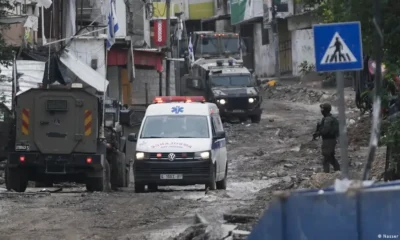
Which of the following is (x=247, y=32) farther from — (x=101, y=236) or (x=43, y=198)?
(x=101, y=236)

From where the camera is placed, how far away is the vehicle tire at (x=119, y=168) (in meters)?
23.4

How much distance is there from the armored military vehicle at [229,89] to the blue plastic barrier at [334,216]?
3573 centimetres

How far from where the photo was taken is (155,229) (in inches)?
567

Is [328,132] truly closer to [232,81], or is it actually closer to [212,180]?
[212,180]

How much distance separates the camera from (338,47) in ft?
34.1

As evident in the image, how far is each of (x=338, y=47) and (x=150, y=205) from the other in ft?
26.6

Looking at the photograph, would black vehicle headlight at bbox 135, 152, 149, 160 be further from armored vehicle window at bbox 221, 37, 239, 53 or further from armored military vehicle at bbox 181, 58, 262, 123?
armored vehicle window at bbox 221, 37, 239, 53

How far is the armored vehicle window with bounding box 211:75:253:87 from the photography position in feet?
148

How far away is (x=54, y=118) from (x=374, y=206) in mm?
14318

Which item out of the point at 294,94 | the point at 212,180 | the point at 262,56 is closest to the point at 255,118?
the point at 294,94

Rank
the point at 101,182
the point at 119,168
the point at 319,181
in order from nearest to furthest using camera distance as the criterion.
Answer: the point at 319,181, the point at 101,182, the point at 119,168

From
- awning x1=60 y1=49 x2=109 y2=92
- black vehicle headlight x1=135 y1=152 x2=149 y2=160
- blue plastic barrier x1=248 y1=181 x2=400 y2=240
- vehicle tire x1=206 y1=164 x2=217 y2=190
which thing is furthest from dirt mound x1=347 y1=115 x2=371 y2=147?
blue plastic barrier x1=248 y1=181 x2=400 y2=240

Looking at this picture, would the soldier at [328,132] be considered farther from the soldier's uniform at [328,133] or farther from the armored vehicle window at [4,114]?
the armored vehicle window at [4,114]

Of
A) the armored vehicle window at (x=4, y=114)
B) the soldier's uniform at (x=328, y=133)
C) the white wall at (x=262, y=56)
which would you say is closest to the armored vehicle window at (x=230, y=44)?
the white wall at (x=262, y=56)
